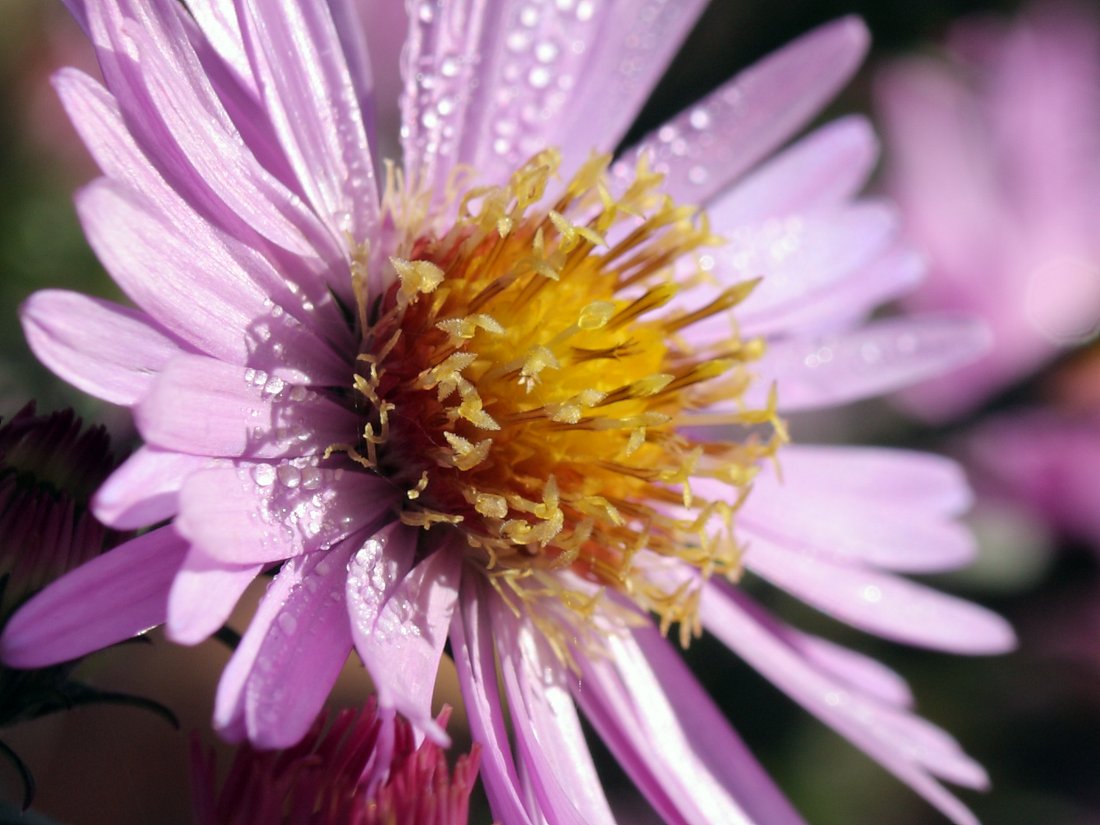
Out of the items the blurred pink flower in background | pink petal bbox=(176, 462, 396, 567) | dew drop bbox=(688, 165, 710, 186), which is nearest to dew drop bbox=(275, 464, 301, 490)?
pink petal bbox=(176, 462, 396, 567)

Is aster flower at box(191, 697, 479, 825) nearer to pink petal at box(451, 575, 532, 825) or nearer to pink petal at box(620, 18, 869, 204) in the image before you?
pink petal at box(451, 575, 532, 825)

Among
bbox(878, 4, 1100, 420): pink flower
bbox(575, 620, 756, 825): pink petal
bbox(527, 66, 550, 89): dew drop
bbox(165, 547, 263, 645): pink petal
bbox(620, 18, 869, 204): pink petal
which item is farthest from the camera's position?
bbox(878, 4, 1100, 420): pink flower

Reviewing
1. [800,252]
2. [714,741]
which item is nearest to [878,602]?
[714,741]

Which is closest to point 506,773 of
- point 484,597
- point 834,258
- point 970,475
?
point 484,597

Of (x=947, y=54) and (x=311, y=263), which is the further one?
(x=947, y=54)

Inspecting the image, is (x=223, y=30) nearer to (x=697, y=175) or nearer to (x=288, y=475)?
(x=288, y=475)

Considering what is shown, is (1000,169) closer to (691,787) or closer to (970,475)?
(970,475)

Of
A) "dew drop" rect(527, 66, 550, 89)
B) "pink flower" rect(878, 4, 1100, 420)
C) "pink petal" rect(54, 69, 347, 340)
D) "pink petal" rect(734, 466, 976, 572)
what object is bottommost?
"pink petal" rect(734, 466, 976, 572)
